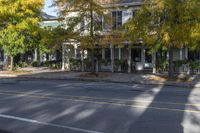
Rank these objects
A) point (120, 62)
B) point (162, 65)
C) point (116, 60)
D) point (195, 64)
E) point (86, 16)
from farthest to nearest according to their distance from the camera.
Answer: point (116, 60), point (120, 62), point (162, 65), point (195, 64), point (86, 16)

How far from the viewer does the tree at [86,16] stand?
2633 centimetres

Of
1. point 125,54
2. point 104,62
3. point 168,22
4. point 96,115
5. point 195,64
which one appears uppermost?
point 168,22

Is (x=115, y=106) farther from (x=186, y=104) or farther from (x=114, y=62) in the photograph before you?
(x=114, y=62)

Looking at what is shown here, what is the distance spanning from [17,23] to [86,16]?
329 inches

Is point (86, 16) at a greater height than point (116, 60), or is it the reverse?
point (86, 16)

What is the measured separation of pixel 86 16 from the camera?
88.9 feet

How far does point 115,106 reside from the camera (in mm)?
11531

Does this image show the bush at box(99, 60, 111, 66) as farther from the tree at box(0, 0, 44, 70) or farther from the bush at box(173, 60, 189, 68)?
the tree at box(0, 0, 44, 70)

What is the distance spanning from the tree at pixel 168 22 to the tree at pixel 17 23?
11.6m

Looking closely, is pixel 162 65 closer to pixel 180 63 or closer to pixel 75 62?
pixel 180 63

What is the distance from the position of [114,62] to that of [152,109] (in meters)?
21.4

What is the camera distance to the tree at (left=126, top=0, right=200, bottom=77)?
72.4 ft

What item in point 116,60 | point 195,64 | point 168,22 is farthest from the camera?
point 116,60

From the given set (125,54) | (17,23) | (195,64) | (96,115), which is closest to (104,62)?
(125,54)
